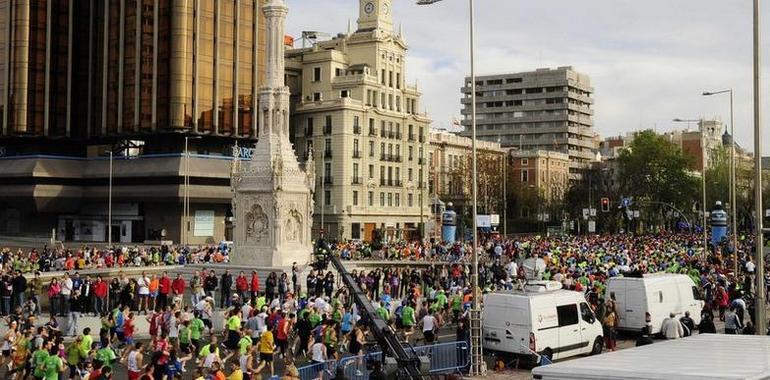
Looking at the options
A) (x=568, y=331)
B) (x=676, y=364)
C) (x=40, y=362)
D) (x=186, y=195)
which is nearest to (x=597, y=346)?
(x=568, y=331)

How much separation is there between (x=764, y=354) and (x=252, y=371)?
31.9 feet

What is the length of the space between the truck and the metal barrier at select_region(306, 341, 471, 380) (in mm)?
7590

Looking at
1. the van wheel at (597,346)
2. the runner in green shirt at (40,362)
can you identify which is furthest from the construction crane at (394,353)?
the runner in green shirt at (40,362)

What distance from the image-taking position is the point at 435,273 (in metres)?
40.7

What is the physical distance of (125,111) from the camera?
79.2 meters

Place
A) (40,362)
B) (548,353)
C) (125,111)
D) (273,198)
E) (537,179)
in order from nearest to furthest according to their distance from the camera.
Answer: (40,362), (548,353), (273,198), (125,111), (537,179)

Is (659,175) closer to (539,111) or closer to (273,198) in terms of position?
(539,111)

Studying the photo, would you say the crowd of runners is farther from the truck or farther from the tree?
the tree

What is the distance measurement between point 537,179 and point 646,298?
10730cm

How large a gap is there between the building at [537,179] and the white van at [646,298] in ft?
284

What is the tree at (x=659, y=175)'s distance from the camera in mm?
110438

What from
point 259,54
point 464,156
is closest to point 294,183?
point 259,54

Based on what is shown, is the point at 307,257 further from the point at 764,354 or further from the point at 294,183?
the point at 764,354

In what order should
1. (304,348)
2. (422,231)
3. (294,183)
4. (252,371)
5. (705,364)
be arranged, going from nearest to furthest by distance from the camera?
(705,364), (252,371), (304,348), (294,183), (422,231)
